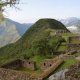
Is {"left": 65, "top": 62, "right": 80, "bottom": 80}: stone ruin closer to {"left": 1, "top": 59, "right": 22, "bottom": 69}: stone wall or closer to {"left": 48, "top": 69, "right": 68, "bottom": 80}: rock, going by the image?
{"left": 48, "top": 69, "right": 68, "bottom": 80}: rock

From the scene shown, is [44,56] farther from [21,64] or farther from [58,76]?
[58,76]

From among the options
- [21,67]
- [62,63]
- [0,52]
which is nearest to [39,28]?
[0,52]

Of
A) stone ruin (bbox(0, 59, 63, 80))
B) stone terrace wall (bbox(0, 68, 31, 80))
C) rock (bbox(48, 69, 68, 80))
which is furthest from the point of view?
stone terrace wall (bbox(0, 68, 31, 80))

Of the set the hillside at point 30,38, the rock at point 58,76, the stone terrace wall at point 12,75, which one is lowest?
the hillside at point 30,38

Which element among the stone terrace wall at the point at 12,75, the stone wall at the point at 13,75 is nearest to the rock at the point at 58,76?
the stone wall at the point at 13,75

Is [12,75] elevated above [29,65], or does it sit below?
above

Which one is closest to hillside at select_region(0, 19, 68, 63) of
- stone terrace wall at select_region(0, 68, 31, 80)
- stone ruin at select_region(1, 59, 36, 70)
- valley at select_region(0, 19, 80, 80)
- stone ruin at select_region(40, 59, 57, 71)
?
valley at select_region(0, 19, 80, 80)

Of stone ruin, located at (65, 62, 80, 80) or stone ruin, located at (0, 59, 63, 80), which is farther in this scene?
stone ruin, located at (0, 59, 63, 80)

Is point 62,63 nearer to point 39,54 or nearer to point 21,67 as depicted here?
point 21,67

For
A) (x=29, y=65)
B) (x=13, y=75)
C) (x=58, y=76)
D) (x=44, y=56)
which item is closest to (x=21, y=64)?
(x=29, y=65)

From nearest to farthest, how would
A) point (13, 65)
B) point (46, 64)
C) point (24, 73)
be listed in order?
point (24, 73) < point (46, 64) < point (13, 65)

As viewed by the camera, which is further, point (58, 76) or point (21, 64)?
point (21, 64)

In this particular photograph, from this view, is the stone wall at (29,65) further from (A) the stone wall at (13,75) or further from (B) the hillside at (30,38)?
(B) the hillside at (30,38)

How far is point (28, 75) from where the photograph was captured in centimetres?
1959
